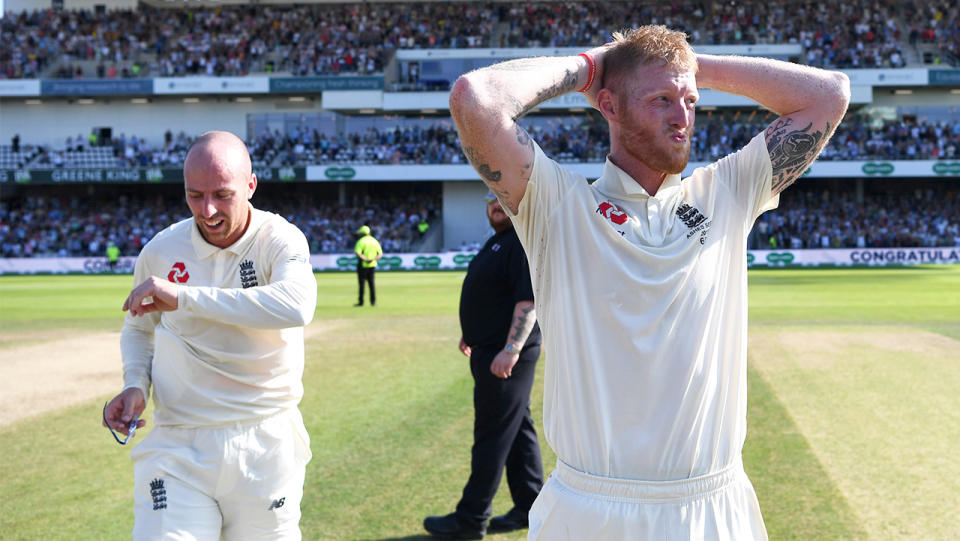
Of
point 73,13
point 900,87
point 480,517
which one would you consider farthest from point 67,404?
point 73,13

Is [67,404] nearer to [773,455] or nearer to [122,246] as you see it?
[773,455]

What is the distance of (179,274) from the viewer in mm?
4414

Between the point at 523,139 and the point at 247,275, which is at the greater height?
the point at 523,139

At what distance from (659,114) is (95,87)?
62.6 m

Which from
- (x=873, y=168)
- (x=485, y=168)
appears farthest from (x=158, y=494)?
(x=873, y=168)

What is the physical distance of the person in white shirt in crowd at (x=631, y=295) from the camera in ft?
9.33

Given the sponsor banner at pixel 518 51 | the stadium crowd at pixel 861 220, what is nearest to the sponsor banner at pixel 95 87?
the sponsor banner at pixel 518 51

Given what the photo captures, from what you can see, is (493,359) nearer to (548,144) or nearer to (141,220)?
(548,144)

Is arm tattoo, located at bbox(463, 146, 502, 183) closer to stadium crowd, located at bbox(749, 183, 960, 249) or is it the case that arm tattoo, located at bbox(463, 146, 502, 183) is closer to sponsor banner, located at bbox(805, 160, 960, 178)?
stadium crowd, located at bbox(749, 183, 960, 249)

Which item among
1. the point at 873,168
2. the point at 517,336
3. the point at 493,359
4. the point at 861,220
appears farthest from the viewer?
the point at 873,168

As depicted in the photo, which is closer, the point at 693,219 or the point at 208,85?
the point at 693,219

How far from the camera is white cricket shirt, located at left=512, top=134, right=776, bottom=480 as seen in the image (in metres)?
2.85

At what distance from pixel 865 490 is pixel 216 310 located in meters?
5.69

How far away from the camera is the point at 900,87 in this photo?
56875 mm
